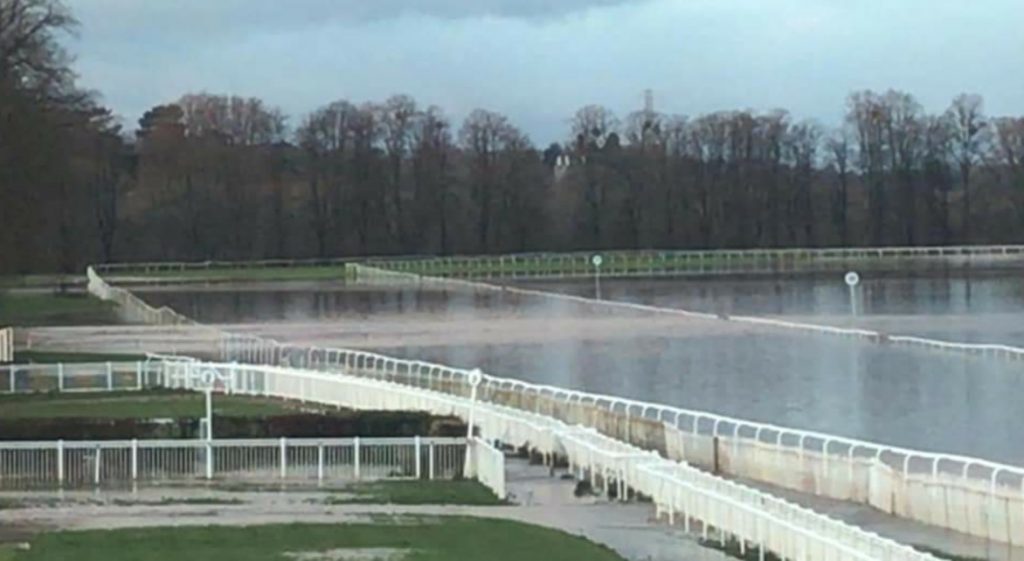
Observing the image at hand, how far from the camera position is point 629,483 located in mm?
29641

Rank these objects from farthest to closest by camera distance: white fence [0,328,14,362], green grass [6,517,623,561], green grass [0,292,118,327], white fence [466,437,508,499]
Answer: green grass [0,292,118,327] → white fence [0,328,14,362] → white fence [466,437,508,499] → green grass [6,517,623,561]

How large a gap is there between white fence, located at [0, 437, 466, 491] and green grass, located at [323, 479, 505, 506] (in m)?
1.08

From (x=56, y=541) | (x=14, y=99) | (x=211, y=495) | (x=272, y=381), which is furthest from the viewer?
(x=14, y=99)

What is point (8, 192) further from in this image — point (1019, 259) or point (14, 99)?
point (1019, 259)

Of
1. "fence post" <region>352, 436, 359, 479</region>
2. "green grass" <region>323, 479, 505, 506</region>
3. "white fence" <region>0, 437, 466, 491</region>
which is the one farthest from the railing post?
"fence post" <region>352, 436, 359, 479</region>

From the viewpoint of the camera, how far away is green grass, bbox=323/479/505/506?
93.5ft

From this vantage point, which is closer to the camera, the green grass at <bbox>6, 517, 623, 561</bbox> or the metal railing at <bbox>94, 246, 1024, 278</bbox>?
the green grass at <bbox>6, 517, 623, 561</bbox>

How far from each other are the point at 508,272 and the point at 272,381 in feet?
334

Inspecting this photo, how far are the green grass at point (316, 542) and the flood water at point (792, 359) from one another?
47.6 ft

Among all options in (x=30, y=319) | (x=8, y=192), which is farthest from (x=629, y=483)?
(x=30, y=319)

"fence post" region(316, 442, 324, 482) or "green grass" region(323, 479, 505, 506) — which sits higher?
"fence post" region(316, 442, 324, 482)

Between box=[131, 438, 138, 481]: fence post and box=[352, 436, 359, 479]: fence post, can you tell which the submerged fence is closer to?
box=[352, 436, 359, 479]: fence post

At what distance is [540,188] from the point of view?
163250 mm

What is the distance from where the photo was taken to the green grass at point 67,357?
5525 centimetres
